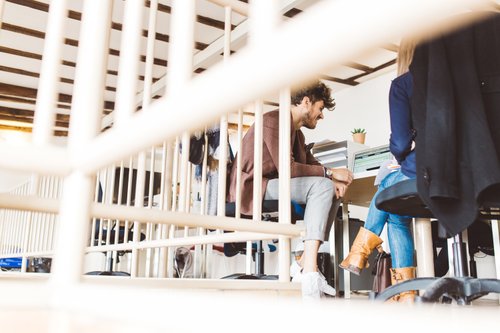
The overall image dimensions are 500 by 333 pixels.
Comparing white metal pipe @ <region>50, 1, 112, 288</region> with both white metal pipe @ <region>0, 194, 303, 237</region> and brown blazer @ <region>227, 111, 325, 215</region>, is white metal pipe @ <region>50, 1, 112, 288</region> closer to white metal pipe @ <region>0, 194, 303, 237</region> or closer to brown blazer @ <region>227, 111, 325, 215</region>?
white metal pipe @ <region>0, 194, 303, 237</region>

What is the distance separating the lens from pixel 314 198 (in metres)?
2.25

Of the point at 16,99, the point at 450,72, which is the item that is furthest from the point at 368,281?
the point at 16,99

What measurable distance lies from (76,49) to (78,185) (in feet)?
15.1

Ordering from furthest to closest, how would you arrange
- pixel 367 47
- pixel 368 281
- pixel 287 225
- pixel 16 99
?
1. pixel 16 99
2. pixel 368 281
3. pixel 287 225
4. pixel 367 47

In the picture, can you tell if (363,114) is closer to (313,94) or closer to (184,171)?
(313,94)

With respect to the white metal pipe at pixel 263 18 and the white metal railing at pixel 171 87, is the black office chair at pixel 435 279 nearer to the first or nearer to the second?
the white metal railing at pixel 171 87

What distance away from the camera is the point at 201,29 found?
454 cm

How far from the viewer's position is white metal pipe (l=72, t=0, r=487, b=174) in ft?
0.76

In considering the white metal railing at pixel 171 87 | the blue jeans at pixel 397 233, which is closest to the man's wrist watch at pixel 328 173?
the blue jeans at pixel 397 233

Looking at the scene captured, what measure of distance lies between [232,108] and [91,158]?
0.28 metres

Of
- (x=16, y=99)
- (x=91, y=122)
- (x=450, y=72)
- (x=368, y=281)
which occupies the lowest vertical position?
(x=368, y=281)

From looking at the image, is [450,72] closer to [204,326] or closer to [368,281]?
[204,326]

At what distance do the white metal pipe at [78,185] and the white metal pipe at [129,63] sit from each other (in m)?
0.03

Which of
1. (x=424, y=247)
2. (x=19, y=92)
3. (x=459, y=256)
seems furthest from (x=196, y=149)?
(x=19, y=92)
